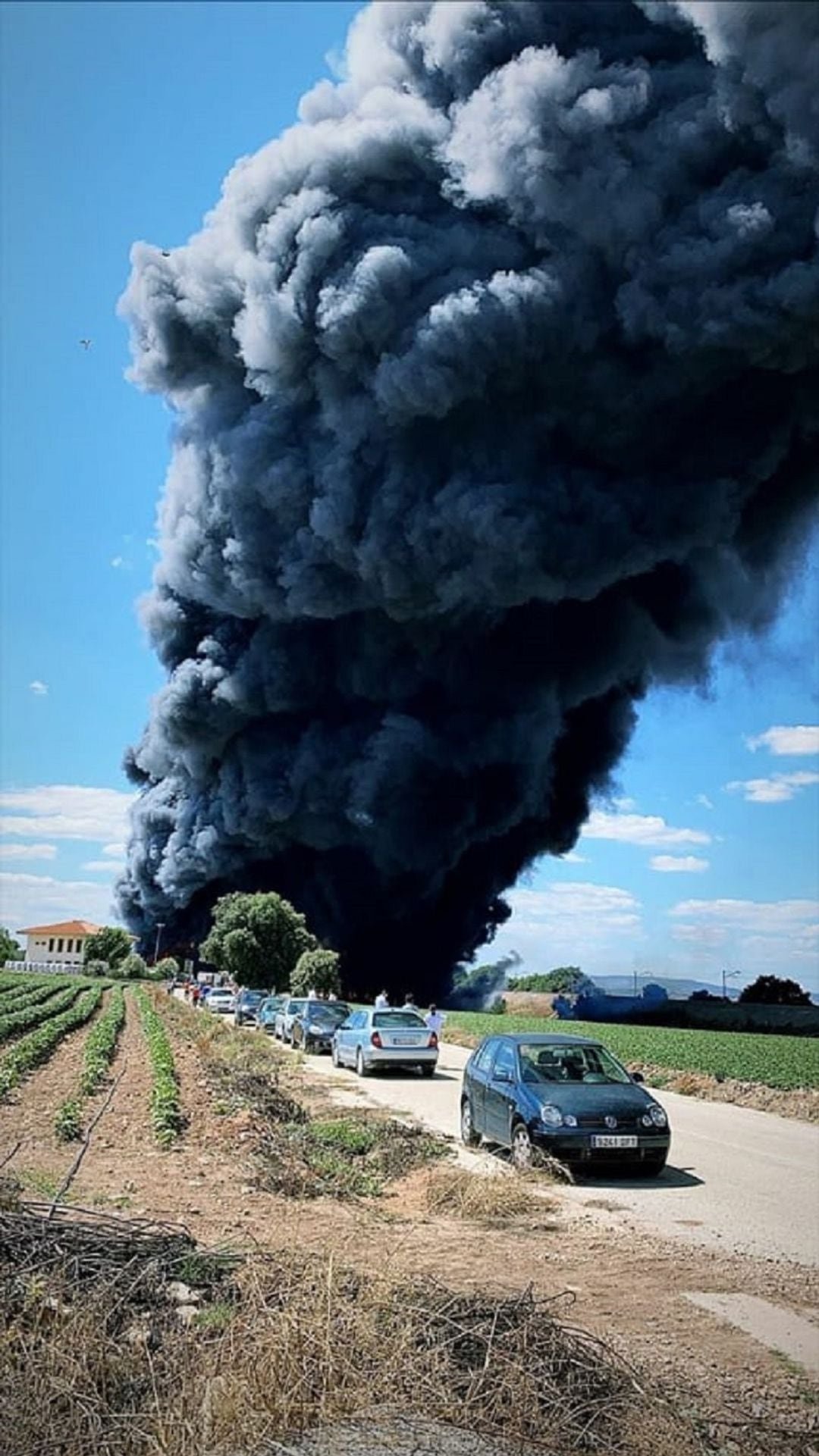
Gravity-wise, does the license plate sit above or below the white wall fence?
above

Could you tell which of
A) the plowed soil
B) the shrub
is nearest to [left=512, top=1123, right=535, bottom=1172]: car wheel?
the plowed soil

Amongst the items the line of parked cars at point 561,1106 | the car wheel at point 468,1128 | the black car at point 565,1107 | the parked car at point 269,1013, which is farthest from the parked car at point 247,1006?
the black car at point 565,1107

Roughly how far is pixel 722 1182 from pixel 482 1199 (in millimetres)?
3508

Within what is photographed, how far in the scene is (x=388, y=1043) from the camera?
74.6ft

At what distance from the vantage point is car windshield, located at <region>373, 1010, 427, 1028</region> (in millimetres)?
23469

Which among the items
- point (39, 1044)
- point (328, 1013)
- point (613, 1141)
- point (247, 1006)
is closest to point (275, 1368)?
point (613, 1141)

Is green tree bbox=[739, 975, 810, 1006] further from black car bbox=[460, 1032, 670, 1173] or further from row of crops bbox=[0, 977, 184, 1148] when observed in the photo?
black car bbox=[460, 1032, 670, 1173]

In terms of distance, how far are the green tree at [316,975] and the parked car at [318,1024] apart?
1642 centimetres

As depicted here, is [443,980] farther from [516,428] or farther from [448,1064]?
[448,1064]

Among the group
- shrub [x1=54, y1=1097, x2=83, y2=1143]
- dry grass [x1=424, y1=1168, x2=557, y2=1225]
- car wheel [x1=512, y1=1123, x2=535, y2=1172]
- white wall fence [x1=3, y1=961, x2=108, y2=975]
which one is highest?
car wheel [x1=512, y1=1123, x2=535, y2=1172]

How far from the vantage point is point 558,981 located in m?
134

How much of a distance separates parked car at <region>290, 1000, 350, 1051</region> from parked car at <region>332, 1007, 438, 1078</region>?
499 cm

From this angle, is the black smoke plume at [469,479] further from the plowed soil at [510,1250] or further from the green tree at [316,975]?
the plowed soil at [510,1250]

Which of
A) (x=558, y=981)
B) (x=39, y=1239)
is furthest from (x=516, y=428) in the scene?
(x=558, y=981)
